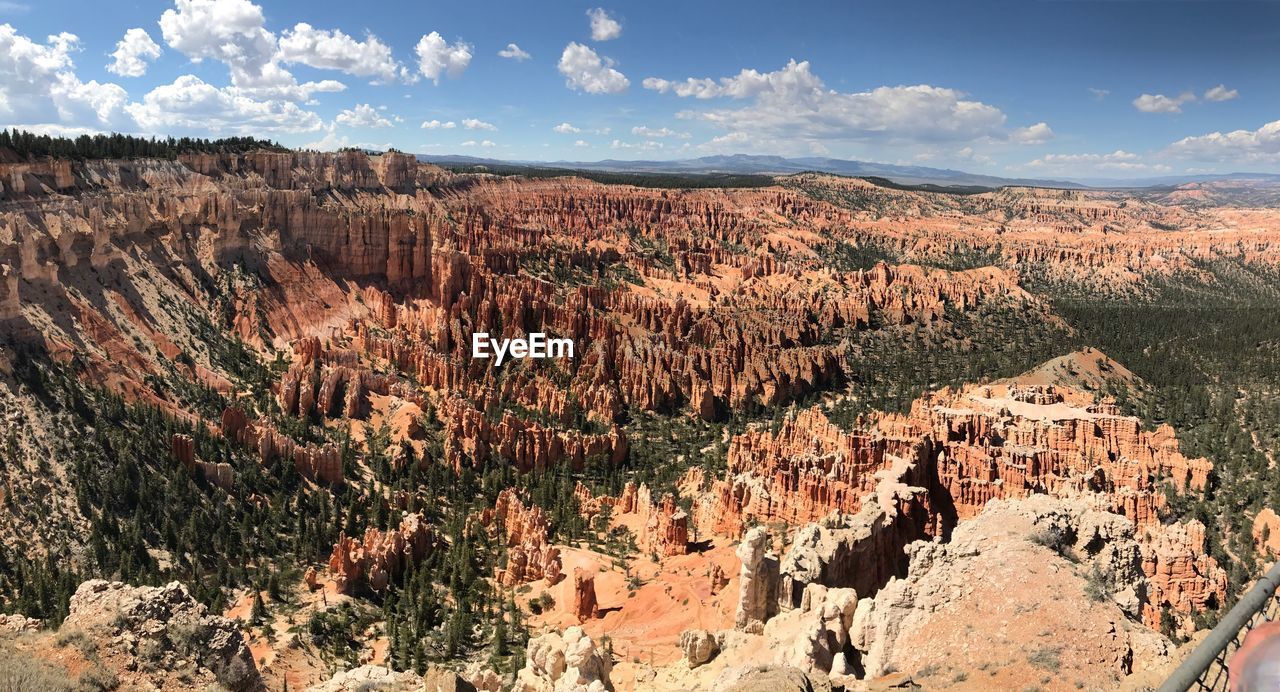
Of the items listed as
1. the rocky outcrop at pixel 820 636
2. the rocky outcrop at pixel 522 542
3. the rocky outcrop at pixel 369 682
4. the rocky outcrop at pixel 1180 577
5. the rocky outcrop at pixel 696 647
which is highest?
the rocky outcrop at pixel 820 636

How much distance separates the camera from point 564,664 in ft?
59.2

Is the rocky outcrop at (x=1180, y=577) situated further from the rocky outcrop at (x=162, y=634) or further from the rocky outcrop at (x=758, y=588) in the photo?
the rocky outcrop at (x=162, y=634)

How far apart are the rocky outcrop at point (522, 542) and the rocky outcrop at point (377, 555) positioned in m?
4.06

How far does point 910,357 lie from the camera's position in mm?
80000

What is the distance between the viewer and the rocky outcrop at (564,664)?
1733cm

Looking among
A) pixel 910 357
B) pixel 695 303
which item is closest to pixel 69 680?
pixel 910 357

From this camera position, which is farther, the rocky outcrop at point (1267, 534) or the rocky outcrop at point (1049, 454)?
the rocky outcrop at point (1267, 534)

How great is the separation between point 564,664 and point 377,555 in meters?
18.5

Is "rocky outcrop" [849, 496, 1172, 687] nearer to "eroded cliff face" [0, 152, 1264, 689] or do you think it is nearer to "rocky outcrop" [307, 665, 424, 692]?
"eroded cliff face" [0, 152, 1264, 689]

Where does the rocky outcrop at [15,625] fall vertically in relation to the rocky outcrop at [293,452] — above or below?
Result: above

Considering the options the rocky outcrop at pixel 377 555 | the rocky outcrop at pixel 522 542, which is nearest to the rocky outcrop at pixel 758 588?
the rocky outcrop at pixel 522 542

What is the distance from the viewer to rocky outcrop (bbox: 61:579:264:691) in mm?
13953

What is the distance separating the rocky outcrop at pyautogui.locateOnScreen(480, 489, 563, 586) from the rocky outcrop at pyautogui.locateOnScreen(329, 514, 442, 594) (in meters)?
4.06

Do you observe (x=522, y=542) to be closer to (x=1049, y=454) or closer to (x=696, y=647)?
(x=696, y=647)
